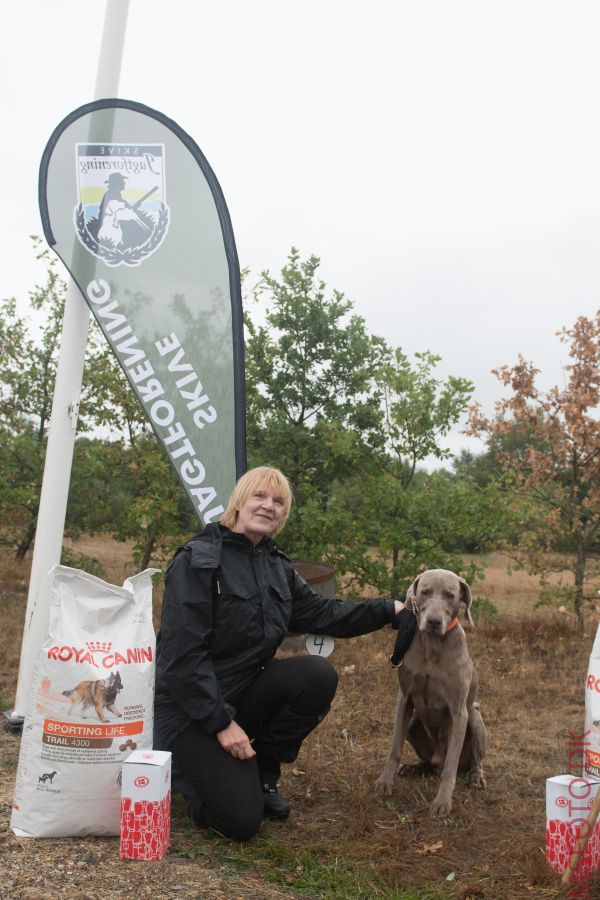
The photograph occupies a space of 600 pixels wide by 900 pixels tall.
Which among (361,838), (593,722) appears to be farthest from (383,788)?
(593,722)

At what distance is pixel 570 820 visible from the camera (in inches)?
107

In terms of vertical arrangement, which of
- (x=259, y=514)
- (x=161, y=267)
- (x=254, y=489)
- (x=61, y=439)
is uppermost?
(x=161, y=267)

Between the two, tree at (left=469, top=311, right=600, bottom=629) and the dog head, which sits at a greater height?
tree at (left=469, top=311, right=600, bottom=629)

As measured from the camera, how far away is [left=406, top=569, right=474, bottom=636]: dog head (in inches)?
145

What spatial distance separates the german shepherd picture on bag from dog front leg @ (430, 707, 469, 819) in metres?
1.59

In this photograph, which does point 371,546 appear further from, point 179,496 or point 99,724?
point 99,724

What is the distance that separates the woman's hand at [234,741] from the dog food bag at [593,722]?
1.34 metres

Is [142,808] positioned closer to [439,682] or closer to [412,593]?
[439,682]

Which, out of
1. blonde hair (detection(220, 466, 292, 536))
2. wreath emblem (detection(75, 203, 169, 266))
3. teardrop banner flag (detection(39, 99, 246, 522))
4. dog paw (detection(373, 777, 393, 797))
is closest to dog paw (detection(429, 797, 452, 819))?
dog paw (detection(373, 777, 393, 797))

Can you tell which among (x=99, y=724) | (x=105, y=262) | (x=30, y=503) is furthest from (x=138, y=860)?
(x=30, y=503)

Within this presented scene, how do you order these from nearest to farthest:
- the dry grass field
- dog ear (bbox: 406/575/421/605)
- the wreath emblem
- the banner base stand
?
the dry grass field → dog ear (bbox: 406/575/421/605) → the banner base stand → the wreath emblem

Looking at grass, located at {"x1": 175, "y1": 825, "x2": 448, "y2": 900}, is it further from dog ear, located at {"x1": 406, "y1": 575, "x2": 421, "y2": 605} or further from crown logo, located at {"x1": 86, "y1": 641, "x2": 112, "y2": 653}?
dog ear, located at {"x1": 406, "y1": 575, "x2": 421, "y2": 605}

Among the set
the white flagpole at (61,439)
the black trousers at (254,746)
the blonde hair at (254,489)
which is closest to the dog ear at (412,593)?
the black trousers at (254,746)

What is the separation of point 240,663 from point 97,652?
2.20 feet
